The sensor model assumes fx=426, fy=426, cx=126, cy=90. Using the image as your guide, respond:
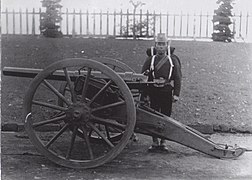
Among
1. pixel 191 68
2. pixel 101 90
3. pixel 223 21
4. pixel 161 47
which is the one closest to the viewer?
pixel 101 90

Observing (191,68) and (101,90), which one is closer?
(101,90)

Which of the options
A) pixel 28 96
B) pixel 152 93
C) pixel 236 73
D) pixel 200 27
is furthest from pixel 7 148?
pixel 200 27

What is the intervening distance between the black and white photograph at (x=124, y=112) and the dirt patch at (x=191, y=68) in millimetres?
27

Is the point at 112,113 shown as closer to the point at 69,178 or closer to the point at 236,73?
the point at 69,178

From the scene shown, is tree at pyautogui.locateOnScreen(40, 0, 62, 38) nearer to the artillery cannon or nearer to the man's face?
the man's face

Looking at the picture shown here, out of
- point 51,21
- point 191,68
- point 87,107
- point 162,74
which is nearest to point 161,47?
point 162,74

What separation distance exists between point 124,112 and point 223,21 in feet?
26.2

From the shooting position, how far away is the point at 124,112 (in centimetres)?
546

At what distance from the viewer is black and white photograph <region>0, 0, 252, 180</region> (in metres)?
5.18

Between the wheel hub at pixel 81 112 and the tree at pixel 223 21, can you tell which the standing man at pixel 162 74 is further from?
the tree at pixel 223 21

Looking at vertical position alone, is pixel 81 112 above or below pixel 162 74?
below

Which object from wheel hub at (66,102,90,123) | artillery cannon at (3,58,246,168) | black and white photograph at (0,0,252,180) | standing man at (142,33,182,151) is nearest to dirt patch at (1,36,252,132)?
black and white photograph at (0,0,252,180)

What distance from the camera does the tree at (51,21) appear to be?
10.6 meters

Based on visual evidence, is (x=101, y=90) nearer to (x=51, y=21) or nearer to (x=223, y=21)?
(x=51, y=21)
